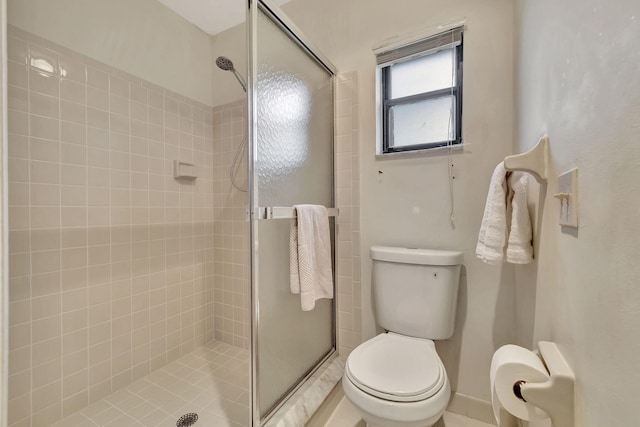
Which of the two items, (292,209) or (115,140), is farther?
(115,140)

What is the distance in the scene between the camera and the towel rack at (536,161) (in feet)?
2.41

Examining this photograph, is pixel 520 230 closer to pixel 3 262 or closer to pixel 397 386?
pixel 397 386

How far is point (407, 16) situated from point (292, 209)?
1268mm

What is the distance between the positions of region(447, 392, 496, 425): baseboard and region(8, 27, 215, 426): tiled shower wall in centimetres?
171

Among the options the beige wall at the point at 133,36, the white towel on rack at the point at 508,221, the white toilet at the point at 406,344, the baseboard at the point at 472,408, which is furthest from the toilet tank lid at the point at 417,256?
the beige wall at the point at 133,36

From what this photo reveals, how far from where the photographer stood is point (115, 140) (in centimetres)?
148

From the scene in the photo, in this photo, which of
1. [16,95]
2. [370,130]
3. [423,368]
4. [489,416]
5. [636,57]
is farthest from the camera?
[370,130]

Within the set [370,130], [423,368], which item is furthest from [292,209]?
[423,368]

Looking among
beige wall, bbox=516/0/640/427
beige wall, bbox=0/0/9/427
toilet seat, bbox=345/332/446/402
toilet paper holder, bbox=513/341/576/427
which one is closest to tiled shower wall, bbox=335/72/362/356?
toilet seat, bbox=345/332/446/402

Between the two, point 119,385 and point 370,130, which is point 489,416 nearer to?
point 370,130

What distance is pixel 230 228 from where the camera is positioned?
196cm

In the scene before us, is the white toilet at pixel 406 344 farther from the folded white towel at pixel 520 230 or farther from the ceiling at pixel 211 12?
the ceiling at pixel 211 12

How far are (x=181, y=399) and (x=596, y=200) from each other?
1.88 metres

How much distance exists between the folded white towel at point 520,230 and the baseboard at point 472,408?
86 centimetres
